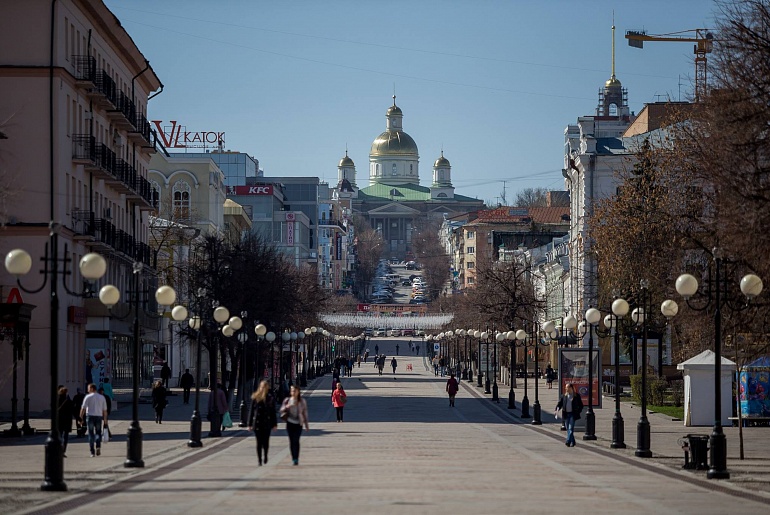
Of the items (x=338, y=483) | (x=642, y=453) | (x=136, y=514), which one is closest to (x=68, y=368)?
(x=642, y=453)

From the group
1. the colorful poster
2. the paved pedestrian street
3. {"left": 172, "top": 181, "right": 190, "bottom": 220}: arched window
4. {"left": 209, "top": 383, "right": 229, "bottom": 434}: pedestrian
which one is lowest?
the paved pedestrian street

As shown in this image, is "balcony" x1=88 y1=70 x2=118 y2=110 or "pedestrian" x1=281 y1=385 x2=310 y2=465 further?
"balcony" x1=88 y1=70 x2=118 y2=110

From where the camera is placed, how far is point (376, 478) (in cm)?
2570

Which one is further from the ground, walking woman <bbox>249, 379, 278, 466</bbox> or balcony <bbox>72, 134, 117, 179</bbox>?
balcony <bbox>72, 134, 117, 179</bbox>

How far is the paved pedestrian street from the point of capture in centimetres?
2102

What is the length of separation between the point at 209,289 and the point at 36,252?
13.3 m

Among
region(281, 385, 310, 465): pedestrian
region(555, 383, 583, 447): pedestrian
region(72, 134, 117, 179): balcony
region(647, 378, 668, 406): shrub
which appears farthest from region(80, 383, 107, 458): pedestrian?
region(647, 378, 668, 406): shrub

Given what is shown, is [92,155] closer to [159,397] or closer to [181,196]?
[159,397]

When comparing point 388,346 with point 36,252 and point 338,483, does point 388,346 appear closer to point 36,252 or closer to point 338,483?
point 36,252

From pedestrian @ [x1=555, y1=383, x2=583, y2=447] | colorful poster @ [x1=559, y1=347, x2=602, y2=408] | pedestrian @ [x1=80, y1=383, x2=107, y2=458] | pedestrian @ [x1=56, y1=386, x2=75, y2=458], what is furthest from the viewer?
colorful poster @ [x1=559, y1=347, x2=602, y2=408]

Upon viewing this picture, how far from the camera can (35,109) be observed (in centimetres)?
5269

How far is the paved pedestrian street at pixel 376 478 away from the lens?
68.9 feet

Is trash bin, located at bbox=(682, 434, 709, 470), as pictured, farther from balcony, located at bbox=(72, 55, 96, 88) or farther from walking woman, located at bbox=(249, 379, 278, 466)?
balcony, located at bbox=(72, 55, 96, 88)

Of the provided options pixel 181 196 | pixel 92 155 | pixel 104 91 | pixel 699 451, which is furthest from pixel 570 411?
pixel 181 196
